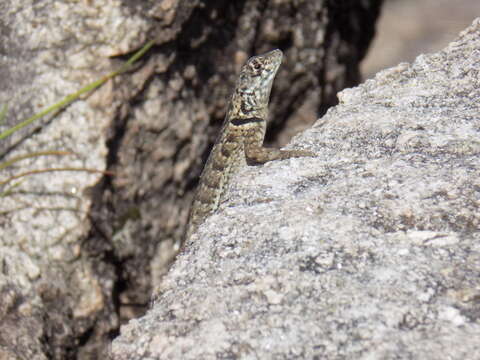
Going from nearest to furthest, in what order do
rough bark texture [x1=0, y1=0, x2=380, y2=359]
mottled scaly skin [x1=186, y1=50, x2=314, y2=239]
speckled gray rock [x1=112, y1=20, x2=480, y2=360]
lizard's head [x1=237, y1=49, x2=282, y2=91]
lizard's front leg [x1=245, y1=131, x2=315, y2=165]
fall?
1. speckled gray rock [x1=112, y1=20, x2=480, y2=360]
2. lizard's front leg [x1=245, y1=131, x2=315, y2=165]
3. rough bark texture [x1=0, y1=0, x2=380, y2=359]
4. mottled scaly skin [x1=186, y1=50, x2=314, y2=239]
5. lizard's head [x1=237, y1=49, x2=282, y2=91]

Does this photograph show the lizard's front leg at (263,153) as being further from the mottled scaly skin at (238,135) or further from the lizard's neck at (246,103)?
the lizard's neck at (246,103)

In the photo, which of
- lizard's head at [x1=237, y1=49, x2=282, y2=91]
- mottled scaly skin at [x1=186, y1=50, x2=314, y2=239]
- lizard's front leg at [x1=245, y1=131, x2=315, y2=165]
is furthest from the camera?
lizard's head at [x1=237, y1=49, x2=282, y2=91]

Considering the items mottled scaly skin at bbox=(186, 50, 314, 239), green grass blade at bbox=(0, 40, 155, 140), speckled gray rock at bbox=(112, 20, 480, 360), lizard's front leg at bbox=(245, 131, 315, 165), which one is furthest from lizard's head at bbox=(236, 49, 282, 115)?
speckled gray rock at bbox=(112, 20, 480, 360)

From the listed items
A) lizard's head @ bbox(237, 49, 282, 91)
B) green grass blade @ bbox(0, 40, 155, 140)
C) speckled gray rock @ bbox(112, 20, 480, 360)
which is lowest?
lizard's head @ bbox(237, 49, 282, 91)

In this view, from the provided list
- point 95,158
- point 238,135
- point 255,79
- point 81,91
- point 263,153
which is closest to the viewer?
point 263,153

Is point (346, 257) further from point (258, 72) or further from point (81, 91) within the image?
point (258, 72)

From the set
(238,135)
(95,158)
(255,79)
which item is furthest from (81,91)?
(255,79)

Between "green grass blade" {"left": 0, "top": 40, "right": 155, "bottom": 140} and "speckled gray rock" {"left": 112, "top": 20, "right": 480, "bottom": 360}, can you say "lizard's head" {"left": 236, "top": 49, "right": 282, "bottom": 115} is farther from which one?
"speckled gray rock" {"left": 112, "top": 20, "right": 480, "bottom": 360}
